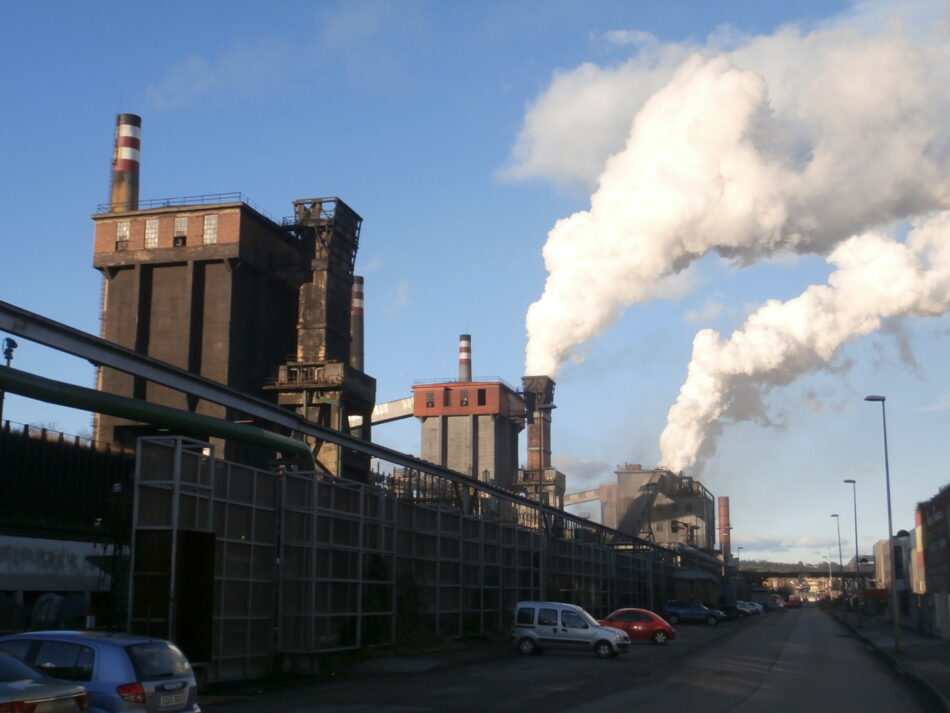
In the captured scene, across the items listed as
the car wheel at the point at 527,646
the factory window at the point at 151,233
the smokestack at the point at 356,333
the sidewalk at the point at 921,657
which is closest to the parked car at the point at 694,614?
the sidewalk at the point at 921,657

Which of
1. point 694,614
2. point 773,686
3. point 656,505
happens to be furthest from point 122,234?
point 656,505

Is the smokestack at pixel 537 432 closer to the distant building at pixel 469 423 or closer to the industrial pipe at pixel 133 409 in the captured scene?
the distant building at pixel 469 423

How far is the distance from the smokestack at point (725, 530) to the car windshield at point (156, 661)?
5524 inches

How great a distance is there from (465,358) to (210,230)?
159ft

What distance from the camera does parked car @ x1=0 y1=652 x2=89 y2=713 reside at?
398 inches

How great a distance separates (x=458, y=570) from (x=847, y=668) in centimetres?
1285

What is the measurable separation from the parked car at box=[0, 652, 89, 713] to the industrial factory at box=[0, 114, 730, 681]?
8.76m

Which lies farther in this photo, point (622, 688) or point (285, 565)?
point (285, 565)

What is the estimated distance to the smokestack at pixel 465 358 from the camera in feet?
349

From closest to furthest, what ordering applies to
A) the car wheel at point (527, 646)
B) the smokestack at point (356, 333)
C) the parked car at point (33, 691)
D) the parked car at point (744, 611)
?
1. the parked car at point (33, 691)
2. the car wheel at point (527, 646)
3. the smokestack at point (356, 333)
4. the parked car at point (744, 611)

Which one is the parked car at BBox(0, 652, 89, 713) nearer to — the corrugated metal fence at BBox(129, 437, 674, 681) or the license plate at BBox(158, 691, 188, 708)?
the license plate at BBox(158, 691, 188, 708)

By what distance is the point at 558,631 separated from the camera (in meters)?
33.2

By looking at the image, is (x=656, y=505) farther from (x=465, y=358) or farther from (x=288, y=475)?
(x=288, y=475)

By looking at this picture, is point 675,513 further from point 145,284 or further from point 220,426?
point 220,426
